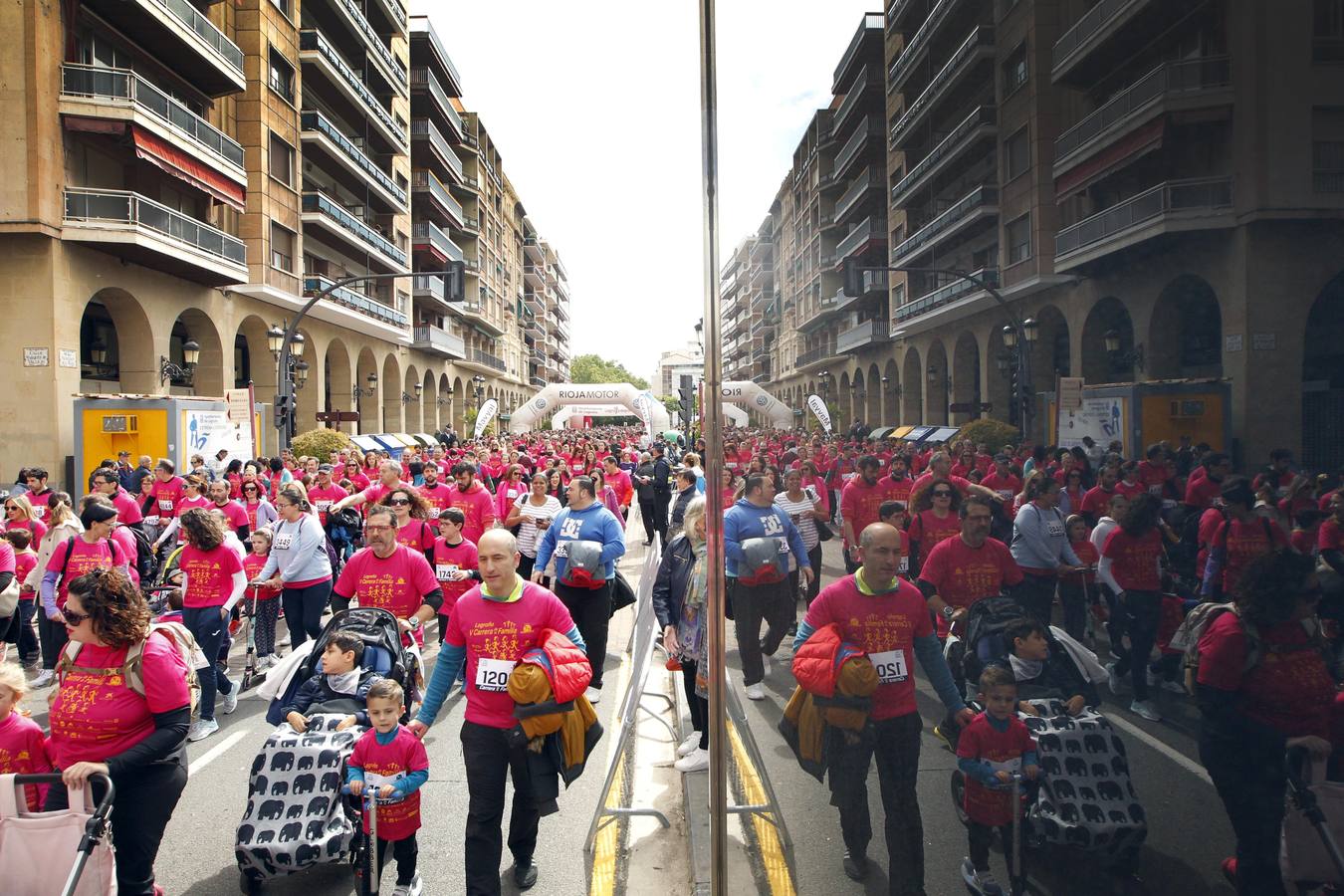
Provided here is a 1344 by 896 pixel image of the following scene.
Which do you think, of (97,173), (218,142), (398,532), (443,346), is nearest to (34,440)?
(97,173)

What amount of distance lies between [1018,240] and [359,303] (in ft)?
107

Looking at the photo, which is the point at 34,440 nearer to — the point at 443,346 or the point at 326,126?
the point at 326,126

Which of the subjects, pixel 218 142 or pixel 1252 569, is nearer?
Answer: pixel 1252 569

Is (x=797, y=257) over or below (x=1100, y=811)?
over

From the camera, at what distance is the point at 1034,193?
117cm

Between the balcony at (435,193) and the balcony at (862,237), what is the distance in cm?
4450

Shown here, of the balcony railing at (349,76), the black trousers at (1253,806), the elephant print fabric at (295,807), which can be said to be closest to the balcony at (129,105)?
the balcony railing at (349,76)

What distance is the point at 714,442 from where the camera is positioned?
1756mm

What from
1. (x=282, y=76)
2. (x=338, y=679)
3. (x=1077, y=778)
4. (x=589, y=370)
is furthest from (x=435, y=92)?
(x=589, y=370)

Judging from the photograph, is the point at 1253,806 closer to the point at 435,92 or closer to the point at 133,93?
the point at 133,93

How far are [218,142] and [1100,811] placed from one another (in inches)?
1039

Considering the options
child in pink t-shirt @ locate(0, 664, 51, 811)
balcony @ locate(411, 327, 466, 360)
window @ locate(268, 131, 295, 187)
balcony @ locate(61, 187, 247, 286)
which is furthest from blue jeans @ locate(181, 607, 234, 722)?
balcony @ locate(411, 327, 466, 360)

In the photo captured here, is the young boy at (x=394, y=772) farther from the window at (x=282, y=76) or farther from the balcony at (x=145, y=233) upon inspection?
the window at (x=282, y=76)

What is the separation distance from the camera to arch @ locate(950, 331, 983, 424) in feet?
4.47
